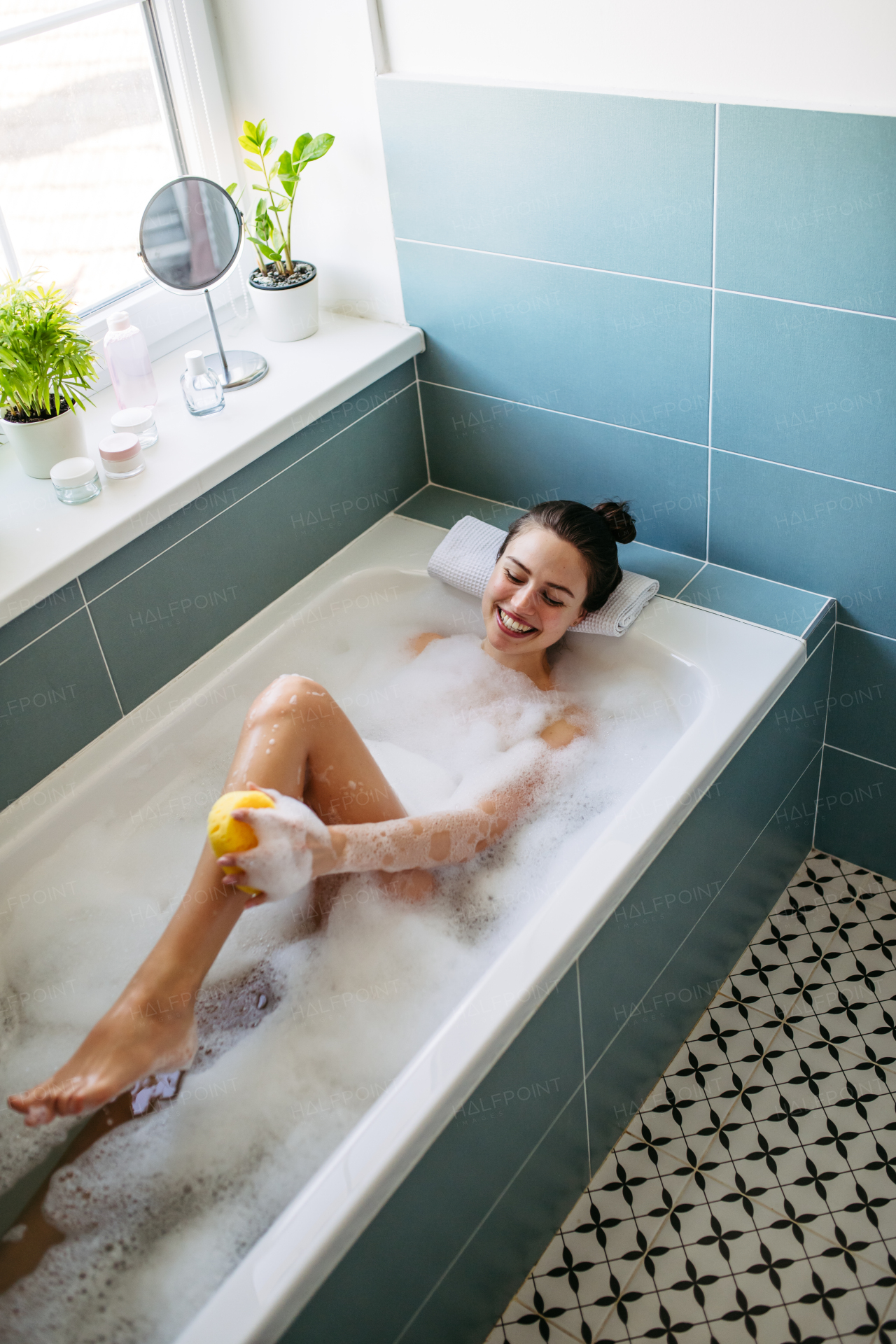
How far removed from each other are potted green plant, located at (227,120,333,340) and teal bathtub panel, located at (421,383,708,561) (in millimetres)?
289

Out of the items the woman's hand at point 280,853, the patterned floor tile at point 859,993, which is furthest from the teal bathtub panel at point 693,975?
the woman's hand at point 280,853

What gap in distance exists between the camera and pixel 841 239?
1.56m

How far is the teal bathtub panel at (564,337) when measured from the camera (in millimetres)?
1811

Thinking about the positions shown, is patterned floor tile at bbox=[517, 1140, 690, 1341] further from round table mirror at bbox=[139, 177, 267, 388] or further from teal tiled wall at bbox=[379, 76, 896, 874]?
round table mirror at bbox=[139, 177, 267, 388]

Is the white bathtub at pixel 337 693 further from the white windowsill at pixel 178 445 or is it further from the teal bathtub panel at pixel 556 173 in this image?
the teal bathtub panel at pixel 556 173

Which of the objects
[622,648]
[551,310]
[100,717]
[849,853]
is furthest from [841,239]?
[100,717]

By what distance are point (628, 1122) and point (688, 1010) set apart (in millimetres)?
205

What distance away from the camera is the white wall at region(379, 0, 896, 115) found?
1.45 metres

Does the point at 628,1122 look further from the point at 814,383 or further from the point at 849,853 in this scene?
the point at 814,383

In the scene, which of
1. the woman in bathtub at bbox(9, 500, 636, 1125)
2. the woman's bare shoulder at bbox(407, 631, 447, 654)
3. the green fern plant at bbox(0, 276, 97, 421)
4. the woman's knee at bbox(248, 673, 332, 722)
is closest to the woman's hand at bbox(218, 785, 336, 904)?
the woman in bathtub at bbox(9, 500, 636, 1125)

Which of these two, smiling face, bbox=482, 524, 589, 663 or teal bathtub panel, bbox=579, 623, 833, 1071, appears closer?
teal bathtub panel, bbox=579, 623, 833, 1071

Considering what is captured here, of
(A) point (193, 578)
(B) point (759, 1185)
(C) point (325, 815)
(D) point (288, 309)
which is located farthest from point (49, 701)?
(B) point (759, 1185)

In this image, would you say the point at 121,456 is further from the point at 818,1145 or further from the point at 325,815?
the point at 818,1145

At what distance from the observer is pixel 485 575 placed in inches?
78.7
